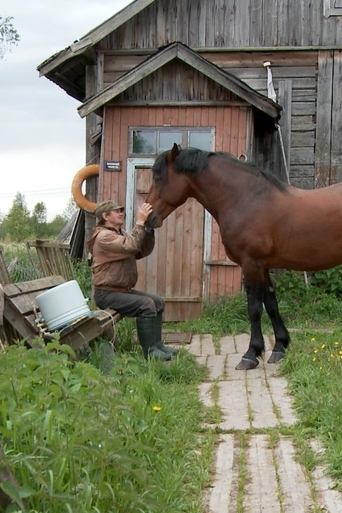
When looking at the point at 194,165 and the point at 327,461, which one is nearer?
the point at 327,461

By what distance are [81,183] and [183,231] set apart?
2019 millimetres

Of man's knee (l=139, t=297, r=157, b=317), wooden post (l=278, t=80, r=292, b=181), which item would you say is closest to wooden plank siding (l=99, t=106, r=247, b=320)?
wooden post (l=278, t=80, r=292, b=181)

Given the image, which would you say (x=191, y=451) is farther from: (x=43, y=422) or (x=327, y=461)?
(x=43, y=422)

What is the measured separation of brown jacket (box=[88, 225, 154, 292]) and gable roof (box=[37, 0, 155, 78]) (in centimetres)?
471

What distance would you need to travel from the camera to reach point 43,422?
3.74 metres

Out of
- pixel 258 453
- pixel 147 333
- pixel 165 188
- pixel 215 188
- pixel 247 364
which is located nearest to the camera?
pixel 258 453

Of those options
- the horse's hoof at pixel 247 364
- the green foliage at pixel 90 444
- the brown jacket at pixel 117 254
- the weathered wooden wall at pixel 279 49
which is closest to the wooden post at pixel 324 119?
the weathered wooden wall at pixel 279 49

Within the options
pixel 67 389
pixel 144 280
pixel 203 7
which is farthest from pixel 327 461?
pixel 203 7

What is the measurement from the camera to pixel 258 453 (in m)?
4.83

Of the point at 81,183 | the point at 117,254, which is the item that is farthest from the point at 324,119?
the point at 117,254

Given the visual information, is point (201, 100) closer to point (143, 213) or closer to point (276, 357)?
point (143, 213)

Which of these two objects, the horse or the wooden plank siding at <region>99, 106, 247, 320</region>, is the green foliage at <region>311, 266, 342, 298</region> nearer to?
the wooden plank siding at <region>99, 106, 247, 320</region>

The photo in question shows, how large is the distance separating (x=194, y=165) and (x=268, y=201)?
81cm

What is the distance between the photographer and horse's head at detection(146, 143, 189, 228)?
25.7 ft
